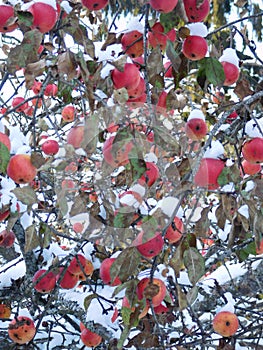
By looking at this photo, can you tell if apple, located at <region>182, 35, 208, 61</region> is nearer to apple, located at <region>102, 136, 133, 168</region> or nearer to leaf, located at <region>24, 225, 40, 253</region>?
apple, located at <region>102, 136, 133, 168</region>

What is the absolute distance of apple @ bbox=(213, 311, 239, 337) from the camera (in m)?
1.77

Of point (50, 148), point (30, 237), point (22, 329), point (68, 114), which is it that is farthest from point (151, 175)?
point (68, 114)

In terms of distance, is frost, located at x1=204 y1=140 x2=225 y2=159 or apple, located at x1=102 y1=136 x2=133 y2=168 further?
frost, located at x1=204 y1=140 x2=225 y2=159

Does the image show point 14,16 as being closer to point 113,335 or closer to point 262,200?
point 262,200

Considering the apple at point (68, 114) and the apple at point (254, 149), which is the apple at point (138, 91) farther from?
the apple at point (68, 114)

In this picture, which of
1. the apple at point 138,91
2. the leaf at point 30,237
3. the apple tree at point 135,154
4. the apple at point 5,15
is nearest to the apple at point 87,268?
the apple tree at point 135,154

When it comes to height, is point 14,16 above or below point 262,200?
above

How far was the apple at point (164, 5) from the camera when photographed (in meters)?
1.33

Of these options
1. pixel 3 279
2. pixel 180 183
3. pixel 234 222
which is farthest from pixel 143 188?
pixel 3 279

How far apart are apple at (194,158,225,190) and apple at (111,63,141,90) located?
1.00ft

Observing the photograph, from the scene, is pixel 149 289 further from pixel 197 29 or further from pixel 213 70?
pixel 197 29

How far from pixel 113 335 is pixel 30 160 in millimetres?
863

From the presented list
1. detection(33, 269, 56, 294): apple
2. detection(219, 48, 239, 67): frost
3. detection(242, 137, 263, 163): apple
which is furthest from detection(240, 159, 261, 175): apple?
detection(33, 269, 56, 294): apple

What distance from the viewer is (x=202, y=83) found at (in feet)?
4.58
